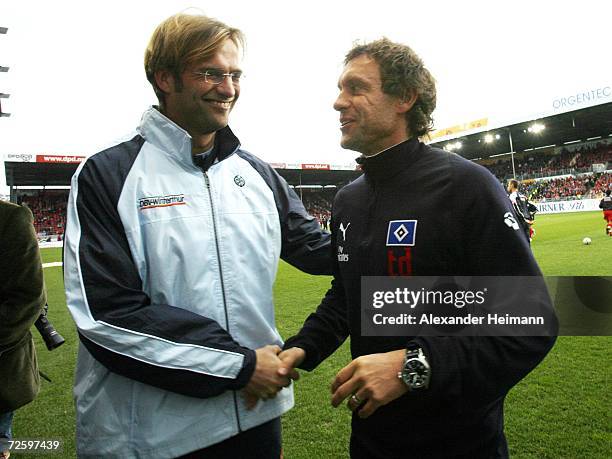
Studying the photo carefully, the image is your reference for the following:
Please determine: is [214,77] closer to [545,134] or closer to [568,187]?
[568,187]

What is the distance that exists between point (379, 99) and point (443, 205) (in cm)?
58

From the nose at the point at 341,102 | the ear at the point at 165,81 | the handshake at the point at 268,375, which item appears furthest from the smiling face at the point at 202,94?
the handshake at the point at 268,375

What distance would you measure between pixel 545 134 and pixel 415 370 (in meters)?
45.5

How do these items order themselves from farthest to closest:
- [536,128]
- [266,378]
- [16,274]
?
[536,128]
[16,274]
[266,378]

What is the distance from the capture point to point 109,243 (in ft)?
4.83

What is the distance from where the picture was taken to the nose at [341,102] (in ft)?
6.24

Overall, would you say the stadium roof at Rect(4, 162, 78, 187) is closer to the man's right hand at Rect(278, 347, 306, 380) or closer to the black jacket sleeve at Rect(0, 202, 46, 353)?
the black jacket sleeve at Rect(0, 202, 46, 353)

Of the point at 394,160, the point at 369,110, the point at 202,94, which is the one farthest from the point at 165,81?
the point at 394,160

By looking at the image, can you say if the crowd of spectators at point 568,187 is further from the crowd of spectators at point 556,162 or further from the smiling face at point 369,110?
the smiling face at point 369,110

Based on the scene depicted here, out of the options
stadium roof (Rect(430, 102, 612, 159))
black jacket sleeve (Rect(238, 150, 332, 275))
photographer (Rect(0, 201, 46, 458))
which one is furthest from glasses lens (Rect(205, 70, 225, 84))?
stadium roof (Rect(430, 102, 612, 159))

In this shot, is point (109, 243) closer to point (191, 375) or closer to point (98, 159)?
point (98, 159)

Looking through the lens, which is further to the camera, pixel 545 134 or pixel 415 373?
pixel 545 134

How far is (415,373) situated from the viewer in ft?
4.25

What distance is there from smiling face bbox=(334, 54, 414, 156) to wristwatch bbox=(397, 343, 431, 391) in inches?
35.9
